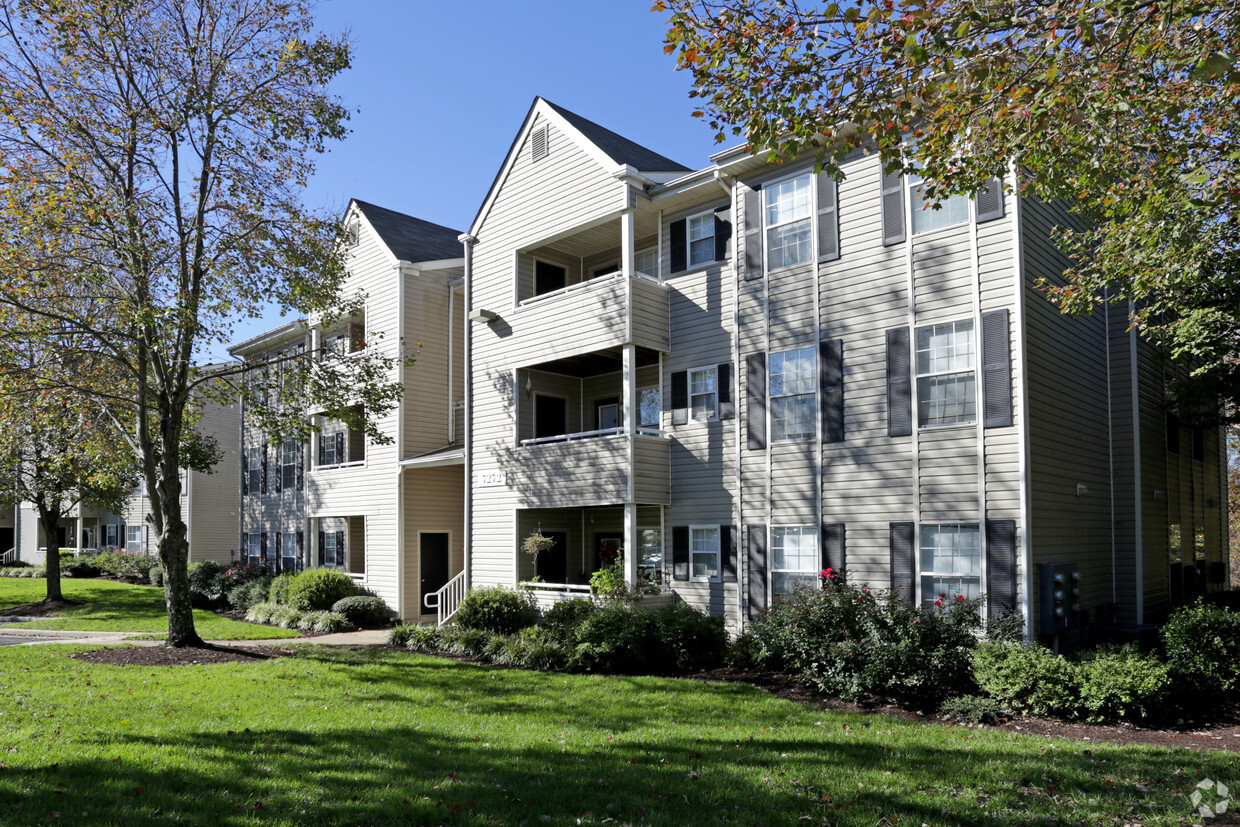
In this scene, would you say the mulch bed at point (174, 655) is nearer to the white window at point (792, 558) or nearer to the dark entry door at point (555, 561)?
the dark entry door at point (555, 561)

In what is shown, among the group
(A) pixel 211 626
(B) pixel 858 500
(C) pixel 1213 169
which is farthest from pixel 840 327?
(A) pixel 211 626

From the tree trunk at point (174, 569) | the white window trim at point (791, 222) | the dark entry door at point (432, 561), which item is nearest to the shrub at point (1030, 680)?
the white window trim at point (791, 222)

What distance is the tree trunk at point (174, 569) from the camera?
51.0 feet

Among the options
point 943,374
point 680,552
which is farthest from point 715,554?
point 943,374

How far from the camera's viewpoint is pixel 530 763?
7895 mm

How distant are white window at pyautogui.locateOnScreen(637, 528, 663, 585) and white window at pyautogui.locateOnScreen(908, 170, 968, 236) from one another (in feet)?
25.3

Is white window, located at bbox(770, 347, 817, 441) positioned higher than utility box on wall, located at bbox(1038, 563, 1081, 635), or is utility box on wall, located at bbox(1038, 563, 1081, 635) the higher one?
white window, located at bbox(770, 347, 817, 441)

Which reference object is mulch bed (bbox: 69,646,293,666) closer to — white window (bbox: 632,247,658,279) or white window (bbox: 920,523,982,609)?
white window (bbox: 632,247,658,279)

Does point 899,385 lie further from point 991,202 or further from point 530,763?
point 530,763

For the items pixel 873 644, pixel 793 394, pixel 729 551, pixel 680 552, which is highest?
pixel 793 394

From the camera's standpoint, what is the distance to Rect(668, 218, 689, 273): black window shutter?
683 inches

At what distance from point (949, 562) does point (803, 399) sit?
372 centimetres

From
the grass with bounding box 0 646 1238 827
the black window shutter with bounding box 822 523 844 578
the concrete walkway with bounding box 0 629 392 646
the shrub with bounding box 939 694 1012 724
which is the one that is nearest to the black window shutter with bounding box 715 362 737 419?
the black window shutter with bounding box 822 523 844 578

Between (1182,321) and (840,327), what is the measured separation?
5.89 meters
